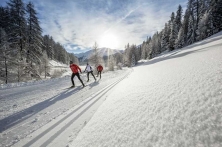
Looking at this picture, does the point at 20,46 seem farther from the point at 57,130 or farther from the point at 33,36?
the point at 57,130

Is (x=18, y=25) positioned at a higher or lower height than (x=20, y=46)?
higher

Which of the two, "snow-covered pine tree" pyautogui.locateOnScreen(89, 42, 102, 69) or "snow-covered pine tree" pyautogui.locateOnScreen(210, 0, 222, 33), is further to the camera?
"snow-covered pine tree" pyautogui.locateOnScreen(89, 42, 102, 69)

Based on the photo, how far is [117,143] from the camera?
1573 mm

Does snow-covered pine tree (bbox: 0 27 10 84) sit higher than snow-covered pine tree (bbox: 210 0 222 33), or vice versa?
snow-covered pine tree (bbox: 210 0 222 33)

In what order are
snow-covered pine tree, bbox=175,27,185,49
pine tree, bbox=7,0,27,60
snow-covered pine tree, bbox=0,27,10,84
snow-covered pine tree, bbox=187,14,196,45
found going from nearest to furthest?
snow-covered pine tree, bbox=0,27,10,84, pine tree, bbox=7,0,27,60, snow-covered pine tree, bbox=175,27,185,49, snow-covered pine tree, bbox=187,14,196,45

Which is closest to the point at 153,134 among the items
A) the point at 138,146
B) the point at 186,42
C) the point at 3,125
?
the point at 138,146

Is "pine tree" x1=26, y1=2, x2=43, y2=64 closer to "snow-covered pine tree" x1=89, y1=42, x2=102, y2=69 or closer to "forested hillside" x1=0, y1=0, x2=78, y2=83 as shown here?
"forested hillside" x1=0, y1=0, x2=78, y2=83

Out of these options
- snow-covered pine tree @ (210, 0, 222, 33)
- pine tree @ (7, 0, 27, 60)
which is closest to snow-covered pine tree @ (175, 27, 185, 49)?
snow-covered pine tree @ (210, 0, 222, 33)

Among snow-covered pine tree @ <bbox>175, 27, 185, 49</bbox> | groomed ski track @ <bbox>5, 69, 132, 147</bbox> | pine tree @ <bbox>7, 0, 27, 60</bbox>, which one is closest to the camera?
groomed ski track @ <bbox>5, 69, 132, 147</bbox>

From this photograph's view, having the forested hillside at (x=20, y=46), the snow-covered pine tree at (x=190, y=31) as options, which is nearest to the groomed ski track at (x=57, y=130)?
the forested hillside at (x=20, y=46)

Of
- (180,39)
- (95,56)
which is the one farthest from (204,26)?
(95,56)

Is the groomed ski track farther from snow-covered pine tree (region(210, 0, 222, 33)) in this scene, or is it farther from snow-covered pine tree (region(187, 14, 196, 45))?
snow-covered pine tree (region(187, 14, 196, 45))

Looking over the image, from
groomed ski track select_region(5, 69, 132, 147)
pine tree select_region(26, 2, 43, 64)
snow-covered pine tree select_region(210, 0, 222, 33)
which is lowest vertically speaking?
groomed ski track select_region(5, 69, 132, 147)

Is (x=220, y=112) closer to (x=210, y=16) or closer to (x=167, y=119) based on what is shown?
(x=167, y=119)
